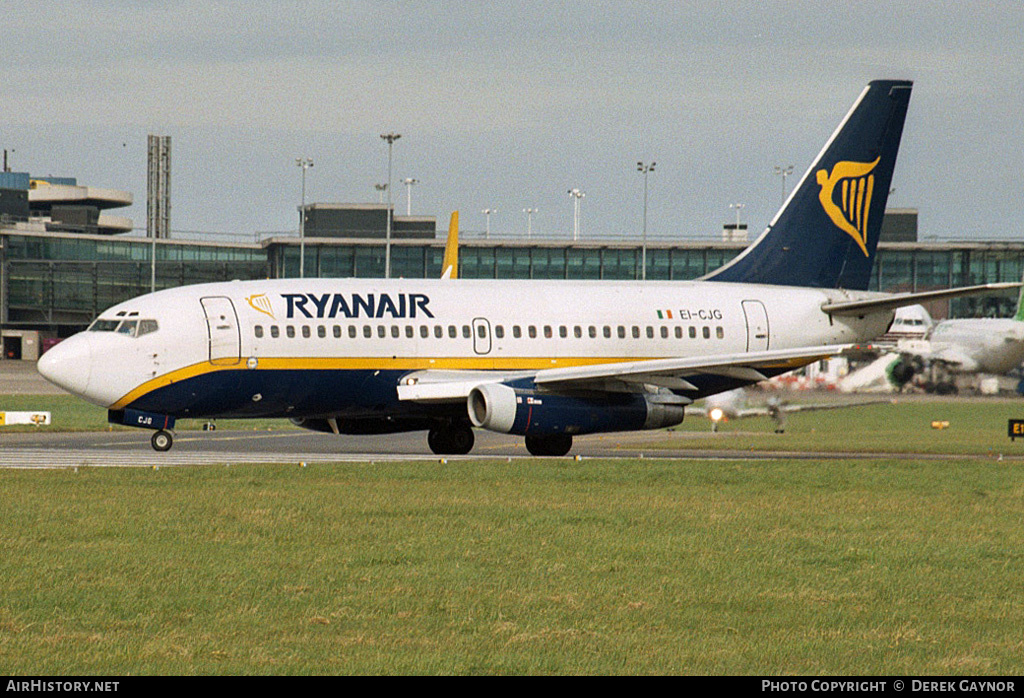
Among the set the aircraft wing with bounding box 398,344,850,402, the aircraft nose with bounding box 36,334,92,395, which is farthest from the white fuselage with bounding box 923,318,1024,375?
the aircraft nose with bounding box 36,334,92,395

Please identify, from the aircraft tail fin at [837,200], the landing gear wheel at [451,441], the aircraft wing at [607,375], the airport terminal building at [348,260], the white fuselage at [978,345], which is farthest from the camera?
the airport terminal building at [348,260]

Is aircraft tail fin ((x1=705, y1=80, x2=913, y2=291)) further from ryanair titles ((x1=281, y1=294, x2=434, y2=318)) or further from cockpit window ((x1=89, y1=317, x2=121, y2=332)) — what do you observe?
cockpit window ((x1=89, y1=317, x2=121, y2=332))

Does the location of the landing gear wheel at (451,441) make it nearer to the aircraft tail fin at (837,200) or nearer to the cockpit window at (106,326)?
the cockpit window at (106,326)

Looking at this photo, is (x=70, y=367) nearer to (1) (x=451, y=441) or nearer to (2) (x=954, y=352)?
(1) (x=451, y=441)

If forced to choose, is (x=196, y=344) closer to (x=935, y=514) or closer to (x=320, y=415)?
(x=320, y=415)

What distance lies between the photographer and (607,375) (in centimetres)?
3516

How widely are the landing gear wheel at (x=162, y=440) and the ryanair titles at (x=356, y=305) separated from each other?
4471 millimetres

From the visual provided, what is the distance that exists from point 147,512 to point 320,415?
1480 cm

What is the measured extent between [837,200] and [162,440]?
2087 centimetres

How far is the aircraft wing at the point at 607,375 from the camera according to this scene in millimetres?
35531

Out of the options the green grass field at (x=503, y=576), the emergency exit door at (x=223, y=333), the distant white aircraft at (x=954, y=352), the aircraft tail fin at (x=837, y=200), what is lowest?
the green grass field at (x=503, y=576)

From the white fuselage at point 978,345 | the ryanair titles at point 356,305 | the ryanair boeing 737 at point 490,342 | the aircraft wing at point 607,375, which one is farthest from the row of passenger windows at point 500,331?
the white fuselage at point 978,345

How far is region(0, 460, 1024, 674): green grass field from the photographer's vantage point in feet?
40.7

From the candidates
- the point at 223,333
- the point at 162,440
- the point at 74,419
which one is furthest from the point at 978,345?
the point at 162,440
